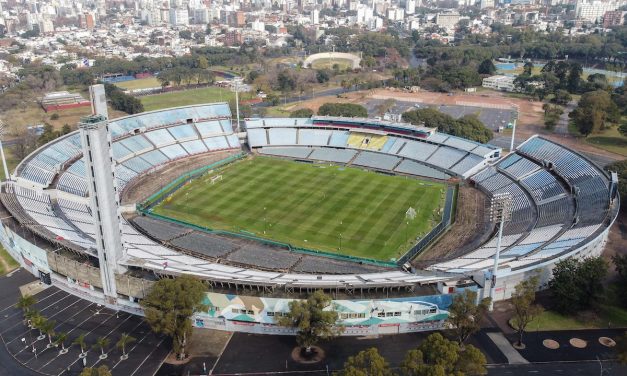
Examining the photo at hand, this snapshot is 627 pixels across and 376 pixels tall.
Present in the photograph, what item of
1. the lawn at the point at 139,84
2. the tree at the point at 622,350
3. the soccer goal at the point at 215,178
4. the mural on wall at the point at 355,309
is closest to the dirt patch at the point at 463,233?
the mural on wall at the point at 355,309

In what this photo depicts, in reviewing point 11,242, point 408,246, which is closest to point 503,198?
point 408,246

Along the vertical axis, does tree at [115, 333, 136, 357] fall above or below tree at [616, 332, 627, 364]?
below

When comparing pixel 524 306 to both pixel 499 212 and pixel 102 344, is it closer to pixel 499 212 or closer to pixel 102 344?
pixel 499 212

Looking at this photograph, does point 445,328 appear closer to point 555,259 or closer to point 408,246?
point 555,259

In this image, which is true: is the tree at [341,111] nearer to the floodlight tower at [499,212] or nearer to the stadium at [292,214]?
the stadium at [292,214]

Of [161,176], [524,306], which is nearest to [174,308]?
[524,306]

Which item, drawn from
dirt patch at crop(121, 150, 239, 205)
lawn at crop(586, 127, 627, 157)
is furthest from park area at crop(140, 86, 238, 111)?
lawn at crop(586, 127, 627, 157)

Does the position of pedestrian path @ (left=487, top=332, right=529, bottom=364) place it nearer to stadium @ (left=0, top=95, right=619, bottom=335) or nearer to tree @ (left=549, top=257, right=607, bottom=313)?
stadium @ (left=0, top=95, right=619, bottom=335)
